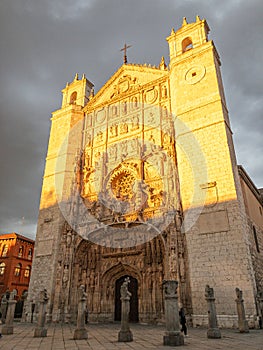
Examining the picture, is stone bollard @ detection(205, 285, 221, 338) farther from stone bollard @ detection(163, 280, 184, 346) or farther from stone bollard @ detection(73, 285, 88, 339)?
stone bollard @ detection(73, 285, 88, 339)

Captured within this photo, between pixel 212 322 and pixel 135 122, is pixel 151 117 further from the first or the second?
pixel 212 322

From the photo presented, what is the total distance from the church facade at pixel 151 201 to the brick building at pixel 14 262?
48.2ft

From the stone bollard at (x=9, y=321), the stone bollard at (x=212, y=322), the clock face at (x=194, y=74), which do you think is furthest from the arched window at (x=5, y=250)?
the stone bollard at (x=212, y=322)

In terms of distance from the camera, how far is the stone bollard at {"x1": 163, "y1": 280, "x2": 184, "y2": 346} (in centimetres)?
621

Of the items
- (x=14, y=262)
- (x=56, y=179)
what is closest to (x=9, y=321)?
(x=56, y=179)

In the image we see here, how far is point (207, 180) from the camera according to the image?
493 inches

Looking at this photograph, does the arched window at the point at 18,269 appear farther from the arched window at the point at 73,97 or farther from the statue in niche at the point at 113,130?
the statue in niche at the point at 113,130

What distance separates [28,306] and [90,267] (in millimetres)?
4060

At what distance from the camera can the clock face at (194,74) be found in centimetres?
1531

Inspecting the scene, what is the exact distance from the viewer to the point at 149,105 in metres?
17.5

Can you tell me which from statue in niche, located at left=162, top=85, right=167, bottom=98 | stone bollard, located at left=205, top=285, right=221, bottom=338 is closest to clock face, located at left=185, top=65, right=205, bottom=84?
statue in niche, located at left=162, top=85, right=167, bottom=98

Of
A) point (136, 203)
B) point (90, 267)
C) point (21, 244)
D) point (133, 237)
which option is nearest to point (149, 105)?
point (136, 203)

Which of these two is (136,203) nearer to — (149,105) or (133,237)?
(133,237)

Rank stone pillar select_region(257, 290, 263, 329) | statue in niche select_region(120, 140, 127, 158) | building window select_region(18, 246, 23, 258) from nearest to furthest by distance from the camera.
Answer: stone pillar select_region(257, 290, 263, 329) → statue in niche select_region(120, 140, 127, 158) → building window select_region(18, 246, 23, 258)
